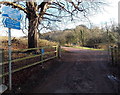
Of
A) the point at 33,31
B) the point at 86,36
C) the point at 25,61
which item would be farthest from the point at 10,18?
the point at 86,36

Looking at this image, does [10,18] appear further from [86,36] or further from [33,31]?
[86,36]

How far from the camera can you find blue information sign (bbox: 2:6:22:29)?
3553 millimetres

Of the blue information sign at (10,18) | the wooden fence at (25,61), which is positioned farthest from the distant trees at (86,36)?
the blue information sign at (10,18)

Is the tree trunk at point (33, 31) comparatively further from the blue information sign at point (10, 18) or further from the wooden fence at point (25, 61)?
the blue information sign at point (10, 18)

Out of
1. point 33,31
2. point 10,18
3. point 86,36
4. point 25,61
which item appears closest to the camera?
point 10,18

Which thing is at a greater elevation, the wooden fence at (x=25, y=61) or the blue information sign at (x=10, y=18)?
the blue information sign at (x=10, y=18)

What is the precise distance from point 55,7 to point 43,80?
7588 mm

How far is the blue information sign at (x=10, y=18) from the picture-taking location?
3.55m

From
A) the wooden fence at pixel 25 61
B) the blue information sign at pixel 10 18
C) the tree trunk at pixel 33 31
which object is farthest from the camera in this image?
the tree trunk at pixel 33 31

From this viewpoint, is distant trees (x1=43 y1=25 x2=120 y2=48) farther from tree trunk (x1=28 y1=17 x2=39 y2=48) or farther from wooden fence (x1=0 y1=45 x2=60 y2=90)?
wooden fence (x1=0 y1=45 x2=60 y2=90)

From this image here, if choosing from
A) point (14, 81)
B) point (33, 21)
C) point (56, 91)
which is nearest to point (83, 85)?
point (56, 91)

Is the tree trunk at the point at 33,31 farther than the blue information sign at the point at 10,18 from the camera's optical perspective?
Yes

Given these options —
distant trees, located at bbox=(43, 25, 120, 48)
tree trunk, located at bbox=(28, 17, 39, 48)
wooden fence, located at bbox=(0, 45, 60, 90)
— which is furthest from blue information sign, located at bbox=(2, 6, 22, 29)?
distant trees, located at bbox=(43, 25, 120, 48)

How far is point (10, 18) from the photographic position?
3.65m
